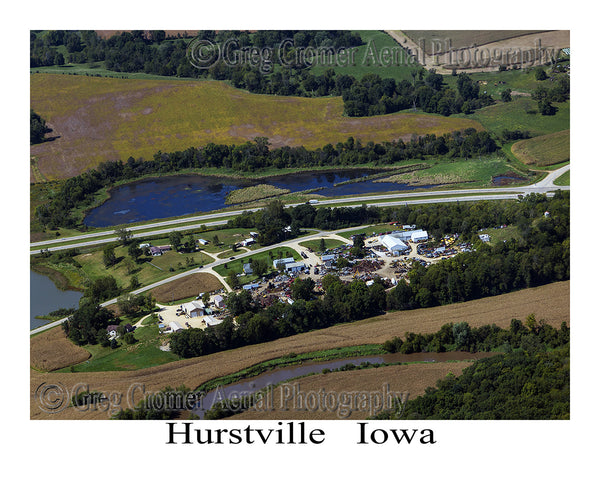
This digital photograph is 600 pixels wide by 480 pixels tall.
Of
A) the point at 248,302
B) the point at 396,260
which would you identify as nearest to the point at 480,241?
the point at 396,260

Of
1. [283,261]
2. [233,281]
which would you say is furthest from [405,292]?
[233,281]

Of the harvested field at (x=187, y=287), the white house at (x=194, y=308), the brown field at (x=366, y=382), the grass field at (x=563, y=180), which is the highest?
the grass field at (x=563, y=180)

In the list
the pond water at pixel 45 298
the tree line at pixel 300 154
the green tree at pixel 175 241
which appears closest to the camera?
the pond water at pixel 45 298

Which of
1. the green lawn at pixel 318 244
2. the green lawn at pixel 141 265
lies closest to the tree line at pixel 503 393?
the green lawn at pixel 318 244

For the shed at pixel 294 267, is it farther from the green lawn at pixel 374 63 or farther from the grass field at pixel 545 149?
the grass field at pixel 545 149

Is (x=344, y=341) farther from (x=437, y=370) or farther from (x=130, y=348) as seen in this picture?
(x=130, y=348)

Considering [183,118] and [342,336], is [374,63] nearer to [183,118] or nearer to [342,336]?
[183,118]

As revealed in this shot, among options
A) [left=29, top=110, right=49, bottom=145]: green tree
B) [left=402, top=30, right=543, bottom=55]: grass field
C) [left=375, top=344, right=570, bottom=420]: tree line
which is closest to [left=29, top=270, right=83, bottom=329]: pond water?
[left=375, top=344, right=570, bottom=420]: tree line
